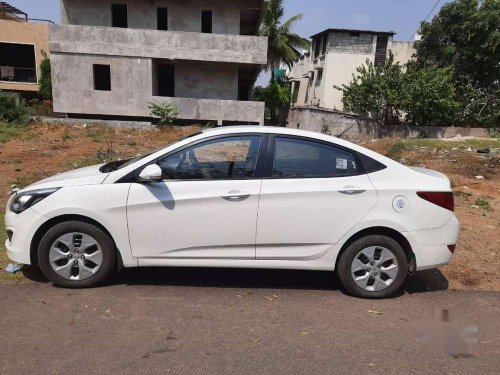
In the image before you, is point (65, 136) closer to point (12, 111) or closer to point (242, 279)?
point (12, 111)

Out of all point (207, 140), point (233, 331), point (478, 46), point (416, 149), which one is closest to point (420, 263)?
point (233, 331)

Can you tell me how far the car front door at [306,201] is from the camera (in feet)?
13.0

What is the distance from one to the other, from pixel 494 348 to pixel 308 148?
2.22 meters

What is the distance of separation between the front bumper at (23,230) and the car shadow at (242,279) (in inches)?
15.2

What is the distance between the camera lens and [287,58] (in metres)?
34.2

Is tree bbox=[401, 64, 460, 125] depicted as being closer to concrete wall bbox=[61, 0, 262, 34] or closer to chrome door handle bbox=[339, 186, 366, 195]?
concrete wall bbox=[61, 0, 262, 34]

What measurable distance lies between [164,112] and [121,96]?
→ 234 cm

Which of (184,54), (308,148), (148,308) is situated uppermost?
(184,54)

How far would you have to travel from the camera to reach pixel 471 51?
77.9 feet

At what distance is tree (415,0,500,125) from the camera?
22734 mm

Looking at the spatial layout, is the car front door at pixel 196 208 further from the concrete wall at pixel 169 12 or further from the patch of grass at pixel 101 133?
the concrete wall at pixel 169 12

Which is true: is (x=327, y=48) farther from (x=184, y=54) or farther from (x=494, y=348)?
(x=494, y=348)

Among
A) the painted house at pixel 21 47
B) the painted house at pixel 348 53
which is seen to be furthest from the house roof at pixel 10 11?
the painted house at pixel 348 53

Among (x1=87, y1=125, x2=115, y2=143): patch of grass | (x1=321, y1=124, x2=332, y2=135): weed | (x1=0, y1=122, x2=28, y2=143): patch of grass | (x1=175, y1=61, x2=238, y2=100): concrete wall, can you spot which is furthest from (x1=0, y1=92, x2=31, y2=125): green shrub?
(x1=321, y1=124, x2=332, y2=135): weed
